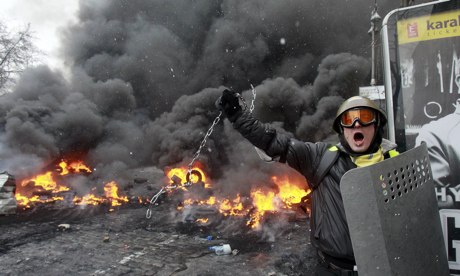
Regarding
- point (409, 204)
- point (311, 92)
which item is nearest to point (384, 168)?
point (409, 204)

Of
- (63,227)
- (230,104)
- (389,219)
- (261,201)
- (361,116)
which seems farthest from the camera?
(261,201)

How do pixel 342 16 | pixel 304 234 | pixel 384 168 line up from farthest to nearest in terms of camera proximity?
pixel 342 16, pixel 304 234, pixel 384 168

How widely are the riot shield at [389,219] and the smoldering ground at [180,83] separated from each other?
1058cm

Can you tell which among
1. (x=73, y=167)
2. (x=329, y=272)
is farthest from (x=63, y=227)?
(x=73, y=167)

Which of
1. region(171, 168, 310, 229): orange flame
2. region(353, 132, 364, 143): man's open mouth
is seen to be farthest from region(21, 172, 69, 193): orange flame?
region(353, 132, 364, 143): man's open mouth

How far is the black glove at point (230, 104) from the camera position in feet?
8.29

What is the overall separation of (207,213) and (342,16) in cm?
1594

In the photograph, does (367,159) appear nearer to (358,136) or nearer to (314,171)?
(358,136)

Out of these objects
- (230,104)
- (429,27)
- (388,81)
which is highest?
(429,27)

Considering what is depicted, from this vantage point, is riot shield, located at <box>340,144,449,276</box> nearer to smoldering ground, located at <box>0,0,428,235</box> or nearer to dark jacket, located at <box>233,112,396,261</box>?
dark jacket, located at <box>233,112,396,261</box>

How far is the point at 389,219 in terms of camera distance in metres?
1.20

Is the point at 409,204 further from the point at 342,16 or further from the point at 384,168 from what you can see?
the point at 342,16

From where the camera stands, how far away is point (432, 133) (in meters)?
2.62

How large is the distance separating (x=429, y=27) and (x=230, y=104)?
1684 millimetres
